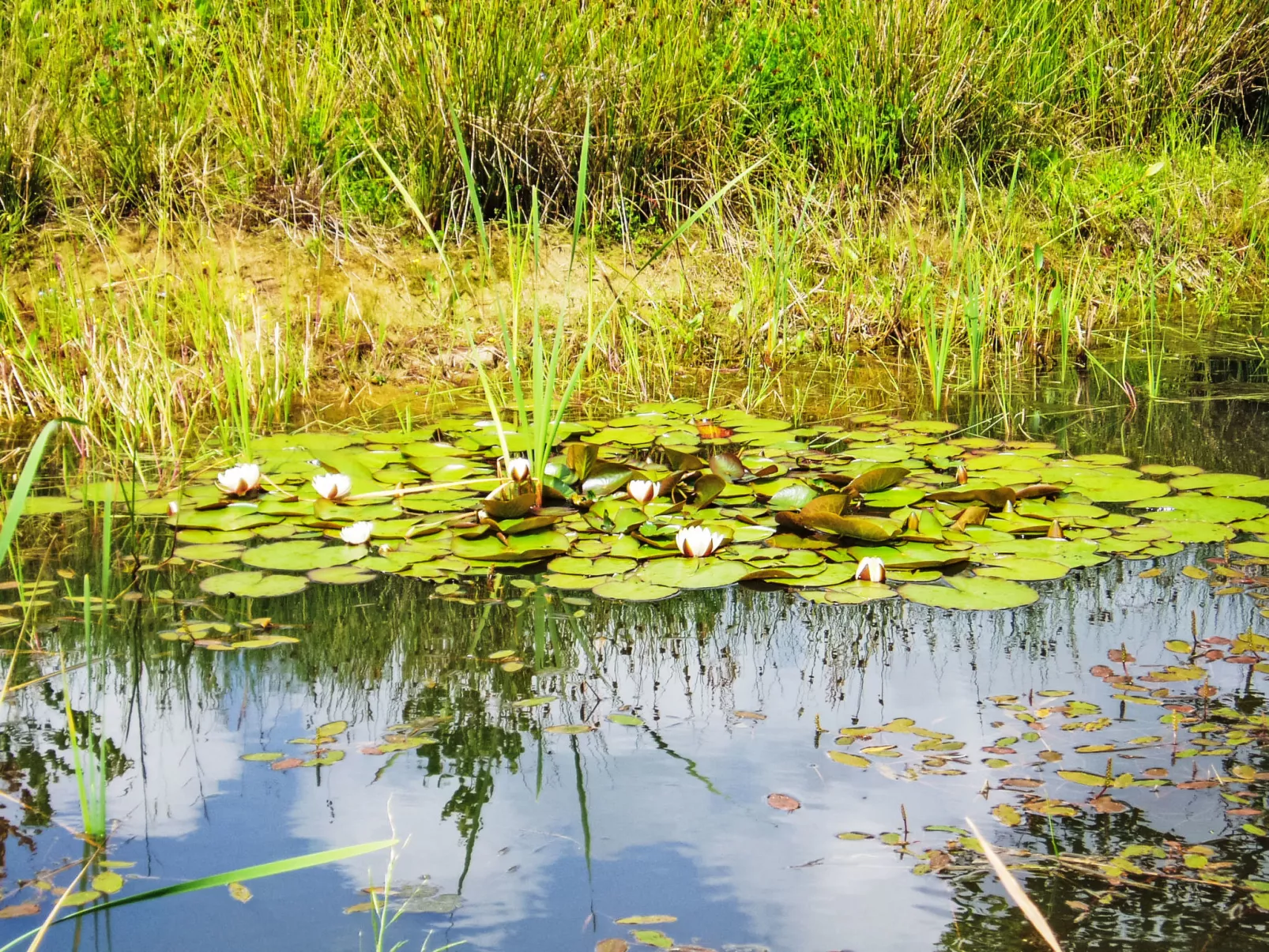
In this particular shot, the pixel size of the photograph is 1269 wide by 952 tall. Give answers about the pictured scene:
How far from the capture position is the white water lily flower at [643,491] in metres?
2.95

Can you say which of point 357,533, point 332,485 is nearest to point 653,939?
point 357,533

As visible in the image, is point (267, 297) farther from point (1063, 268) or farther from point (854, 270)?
point (1063, 268)

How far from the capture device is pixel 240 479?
9.82 ft

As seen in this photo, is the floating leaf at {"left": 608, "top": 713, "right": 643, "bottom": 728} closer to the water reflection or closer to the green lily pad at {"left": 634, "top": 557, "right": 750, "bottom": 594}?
the water reflection

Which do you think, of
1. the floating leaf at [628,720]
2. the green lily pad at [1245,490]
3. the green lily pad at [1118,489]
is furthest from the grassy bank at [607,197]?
the floating leaf at [628,720]

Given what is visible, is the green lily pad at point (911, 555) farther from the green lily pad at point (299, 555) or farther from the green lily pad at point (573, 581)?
the green lily pad at point (299, 555)

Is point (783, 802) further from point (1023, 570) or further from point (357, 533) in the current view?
point (357, 533)

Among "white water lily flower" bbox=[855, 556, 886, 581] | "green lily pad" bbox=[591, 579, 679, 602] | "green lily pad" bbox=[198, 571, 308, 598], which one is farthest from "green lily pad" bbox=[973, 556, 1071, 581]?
"green lily pad" bbox=[198, 571, 308, 598]

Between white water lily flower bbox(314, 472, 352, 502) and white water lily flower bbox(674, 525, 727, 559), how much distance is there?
2.95 feet

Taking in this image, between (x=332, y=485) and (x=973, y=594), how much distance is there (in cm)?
157

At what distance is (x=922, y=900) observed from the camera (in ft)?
4.95

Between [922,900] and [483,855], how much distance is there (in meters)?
0.58

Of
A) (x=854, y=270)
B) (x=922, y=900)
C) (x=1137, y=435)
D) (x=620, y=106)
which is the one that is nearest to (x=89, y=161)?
(x=620, y=106)

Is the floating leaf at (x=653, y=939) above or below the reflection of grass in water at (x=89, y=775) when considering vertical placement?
below
